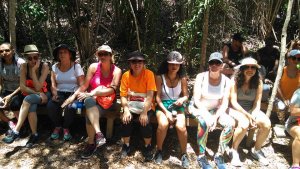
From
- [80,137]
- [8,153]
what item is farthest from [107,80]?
[8,153]

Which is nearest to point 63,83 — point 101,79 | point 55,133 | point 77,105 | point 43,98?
point 43,98

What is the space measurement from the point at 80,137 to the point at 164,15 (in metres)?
5.81

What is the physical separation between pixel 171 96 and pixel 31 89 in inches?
81.2

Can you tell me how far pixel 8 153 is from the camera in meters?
4.48

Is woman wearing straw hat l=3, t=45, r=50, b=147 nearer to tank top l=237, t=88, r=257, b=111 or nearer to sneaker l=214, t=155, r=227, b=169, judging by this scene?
sneaker l=214, t=155, r=227, b=169

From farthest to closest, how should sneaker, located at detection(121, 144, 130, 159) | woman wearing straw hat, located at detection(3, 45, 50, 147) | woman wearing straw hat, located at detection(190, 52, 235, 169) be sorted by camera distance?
1. woman wearing straw hat, located at detection(3, 45, 50, 147)
2. sneaker, located at detection(121, 144, 130, 159)
3. woman wearing straw hat, located at detection(190, 52, 235, 169)

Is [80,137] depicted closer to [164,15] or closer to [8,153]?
[8,153]

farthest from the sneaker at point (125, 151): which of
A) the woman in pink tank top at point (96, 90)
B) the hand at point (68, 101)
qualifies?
the hand at point (68, 101)

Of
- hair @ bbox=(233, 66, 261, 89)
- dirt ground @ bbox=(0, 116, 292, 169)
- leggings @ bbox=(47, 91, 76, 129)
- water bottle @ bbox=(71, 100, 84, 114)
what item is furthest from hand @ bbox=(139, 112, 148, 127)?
hair @ bbox=(233, 66, 261, 89)

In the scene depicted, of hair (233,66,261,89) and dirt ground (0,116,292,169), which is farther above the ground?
hair (233,66,261,89)

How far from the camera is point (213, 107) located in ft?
15.0

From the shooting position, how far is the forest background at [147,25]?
626 centimetres

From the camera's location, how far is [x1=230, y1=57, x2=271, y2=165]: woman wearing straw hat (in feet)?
14.4

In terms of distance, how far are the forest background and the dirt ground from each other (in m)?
1.81
